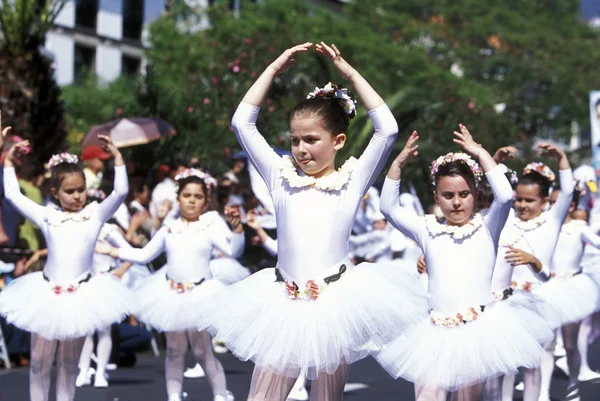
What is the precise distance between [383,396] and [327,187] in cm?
464

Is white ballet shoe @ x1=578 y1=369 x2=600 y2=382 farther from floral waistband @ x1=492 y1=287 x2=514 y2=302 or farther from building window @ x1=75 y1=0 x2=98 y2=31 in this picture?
building window @ x1=75 y1=0 x2=98 y2=31

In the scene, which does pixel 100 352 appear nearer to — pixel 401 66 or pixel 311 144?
pixel 311 144

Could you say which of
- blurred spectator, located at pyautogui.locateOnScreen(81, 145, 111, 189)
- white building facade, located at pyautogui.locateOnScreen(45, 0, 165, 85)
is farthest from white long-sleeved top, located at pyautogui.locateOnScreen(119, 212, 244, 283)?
white building facade, located at pyautogui.locateOnScreen(45, 0, 165, 85)

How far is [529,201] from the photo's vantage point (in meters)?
9.55

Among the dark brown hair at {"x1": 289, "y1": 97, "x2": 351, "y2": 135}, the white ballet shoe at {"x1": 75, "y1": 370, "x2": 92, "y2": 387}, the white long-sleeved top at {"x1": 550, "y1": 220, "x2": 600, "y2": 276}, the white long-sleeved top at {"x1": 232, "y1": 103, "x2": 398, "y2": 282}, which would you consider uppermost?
the dark brown hair at {"x1": 289, "y1": 97, "x2": 351, "y2": 135}

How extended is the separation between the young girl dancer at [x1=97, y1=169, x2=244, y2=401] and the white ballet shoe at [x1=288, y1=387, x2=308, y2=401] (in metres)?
0.69

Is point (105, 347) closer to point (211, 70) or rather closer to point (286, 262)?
point (286, 262)

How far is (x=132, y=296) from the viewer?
9266 millimetres

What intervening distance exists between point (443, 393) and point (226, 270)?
3.99 meters

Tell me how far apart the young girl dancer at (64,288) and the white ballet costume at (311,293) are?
8.00 feet

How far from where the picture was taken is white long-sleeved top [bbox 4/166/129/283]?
8.47m

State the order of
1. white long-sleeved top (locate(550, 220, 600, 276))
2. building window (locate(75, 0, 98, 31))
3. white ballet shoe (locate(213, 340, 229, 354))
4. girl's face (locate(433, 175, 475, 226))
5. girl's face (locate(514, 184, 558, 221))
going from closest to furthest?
girl's face (locate(433, 175, 475, 226))
girl's face (locate(514, 184, 558, 221))
white long-sleeved top (locate(550, 220, 600, 276))
white ballet shoe (locate(213, 340, 229, 354))
building window (locate(75, 0, 98, 31))

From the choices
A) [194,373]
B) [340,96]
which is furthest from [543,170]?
[194,373]

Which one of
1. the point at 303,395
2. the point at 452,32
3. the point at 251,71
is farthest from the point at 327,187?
the point at 452,32
